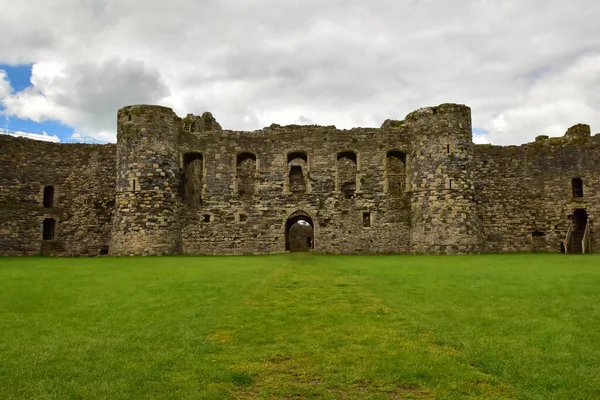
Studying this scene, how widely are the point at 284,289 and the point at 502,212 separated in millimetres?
22032

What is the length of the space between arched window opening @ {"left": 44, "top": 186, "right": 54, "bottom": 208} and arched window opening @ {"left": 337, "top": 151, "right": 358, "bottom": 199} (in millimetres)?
18672

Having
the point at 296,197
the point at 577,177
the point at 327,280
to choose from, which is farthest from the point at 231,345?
the point at 577,177

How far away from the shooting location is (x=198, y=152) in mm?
28062

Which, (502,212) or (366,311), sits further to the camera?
(502,212)

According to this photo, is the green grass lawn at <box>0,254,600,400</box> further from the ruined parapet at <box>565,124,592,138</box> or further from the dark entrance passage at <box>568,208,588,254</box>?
the ruined parapet at <box>565,124,592,138</box>

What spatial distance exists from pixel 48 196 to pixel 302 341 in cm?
2947

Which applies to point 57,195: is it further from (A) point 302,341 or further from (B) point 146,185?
(A) point 302,341

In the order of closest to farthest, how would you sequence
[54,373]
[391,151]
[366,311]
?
[54,373], [366,311], [391,151]

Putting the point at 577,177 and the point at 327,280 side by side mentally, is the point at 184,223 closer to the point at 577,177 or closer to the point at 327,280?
the point at 327,280

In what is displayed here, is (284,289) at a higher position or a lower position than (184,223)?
lower

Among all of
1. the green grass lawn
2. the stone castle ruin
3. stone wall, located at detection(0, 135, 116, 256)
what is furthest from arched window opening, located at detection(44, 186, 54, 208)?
the green grass lawn

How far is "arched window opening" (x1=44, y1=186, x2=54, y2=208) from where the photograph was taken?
30484 millimetres

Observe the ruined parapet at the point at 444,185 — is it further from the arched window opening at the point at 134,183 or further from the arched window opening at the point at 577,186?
the arched window opening at the point at 134,183

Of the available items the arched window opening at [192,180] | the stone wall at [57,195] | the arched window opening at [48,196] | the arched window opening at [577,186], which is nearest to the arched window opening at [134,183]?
the arched window opening at [192,180]
